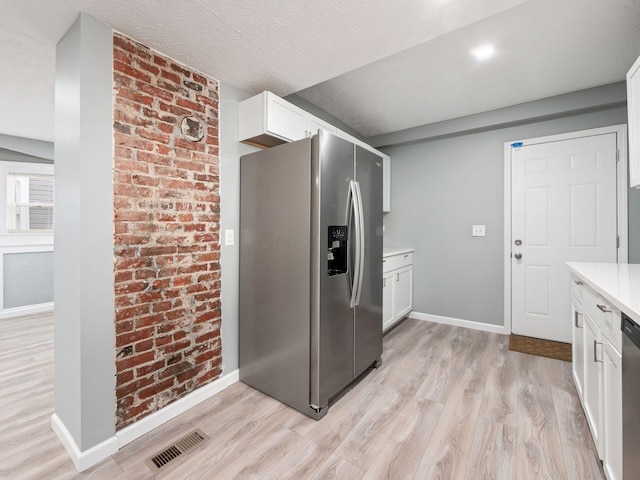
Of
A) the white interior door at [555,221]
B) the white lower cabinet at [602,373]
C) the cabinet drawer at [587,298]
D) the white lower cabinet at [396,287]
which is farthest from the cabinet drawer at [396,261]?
the white lower cabinet at [602,373]

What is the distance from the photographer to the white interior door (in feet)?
9.16

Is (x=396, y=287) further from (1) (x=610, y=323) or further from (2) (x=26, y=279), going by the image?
(2) (x=26, y=279)

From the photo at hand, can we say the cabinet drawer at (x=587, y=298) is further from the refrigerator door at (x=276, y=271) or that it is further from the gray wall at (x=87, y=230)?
the gray wall at (x=87, y=230)

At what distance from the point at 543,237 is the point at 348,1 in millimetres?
3028

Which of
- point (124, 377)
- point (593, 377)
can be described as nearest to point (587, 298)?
point (593, 377)

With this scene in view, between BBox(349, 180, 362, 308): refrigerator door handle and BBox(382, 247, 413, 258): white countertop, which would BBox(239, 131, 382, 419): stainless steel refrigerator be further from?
BBox(382, 247, 413, 258): white countertop

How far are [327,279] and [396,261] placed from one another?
1710 millimetres

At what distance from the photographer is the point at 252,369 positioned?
222 centimetres

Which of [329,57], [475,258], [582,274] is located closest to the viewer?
[582,274]

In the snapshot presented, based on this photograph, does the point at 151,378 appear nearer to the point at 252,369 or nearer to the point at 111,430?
the point at 111,430

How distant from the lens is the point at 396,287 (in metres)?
3.42

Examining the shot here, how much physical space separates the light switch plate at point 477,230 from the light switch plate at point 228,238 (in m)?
2.84

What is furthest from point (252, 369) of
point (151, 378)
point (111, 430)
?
point (111, 430)

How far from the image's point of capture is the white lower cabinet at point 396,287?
3.14 meters
